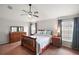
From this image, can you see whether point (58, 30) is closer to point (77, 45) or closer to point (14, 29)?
point (77, 45)

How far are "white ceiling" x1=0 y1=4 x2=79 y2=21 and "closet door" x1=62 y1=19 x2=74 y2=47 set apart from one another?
0.70 feet

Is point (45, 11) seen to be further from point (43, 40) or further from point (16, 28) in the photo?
point (16, 28)

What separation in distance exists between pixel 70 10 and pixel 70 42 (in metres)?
0.76

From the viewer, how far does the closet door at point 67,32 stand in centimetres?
185

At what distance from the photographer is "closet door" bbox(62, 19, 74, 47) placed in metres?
1.85

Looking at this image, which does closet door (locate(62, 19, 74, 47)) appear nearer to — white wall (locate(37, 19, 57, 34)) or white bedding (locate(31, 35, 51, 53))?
white wall (locate(37, 19, 57, 34))

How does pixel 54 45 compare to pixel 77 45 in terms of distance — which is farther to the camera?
pixel 54 45

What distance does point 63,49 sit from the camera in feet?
6.20

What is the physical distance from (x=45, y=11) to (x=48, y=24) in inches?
13.4

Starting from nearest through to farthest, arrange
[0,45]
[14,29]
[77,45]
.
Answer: [77,45]
[0,45]
[14,29]

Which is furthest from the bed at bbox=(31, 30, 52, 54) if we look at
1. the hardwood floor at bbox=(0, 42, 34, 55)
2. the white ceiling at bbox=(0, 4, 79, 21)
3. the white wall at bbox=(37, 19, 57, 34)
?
the white ceiling at bbox=(0, 4, 79, 21)

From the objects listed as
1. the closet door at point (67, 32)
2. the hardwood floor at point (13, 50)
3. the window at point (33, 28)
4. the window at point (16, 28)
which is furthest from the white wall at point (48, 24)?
the hardwood floor at point (13, 50)

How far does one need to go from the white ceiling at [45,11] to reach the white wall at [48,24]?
9 cm

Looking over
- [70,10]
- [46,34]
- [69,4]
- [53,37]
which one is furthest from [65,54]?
[69,4]
